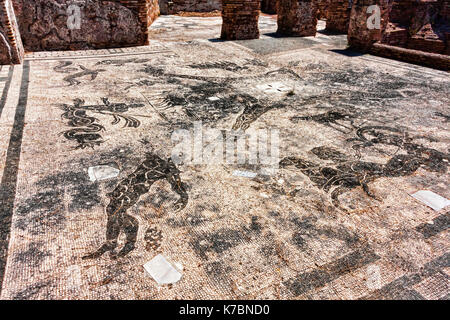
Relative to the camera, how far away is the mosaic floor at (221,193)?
1841mm

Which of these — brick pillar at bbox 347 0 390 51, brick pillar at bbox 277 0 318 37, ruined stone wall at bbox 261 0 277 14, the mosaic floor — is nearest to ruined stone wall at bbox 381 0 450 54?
brick pillar at bbox 277 0 318 37

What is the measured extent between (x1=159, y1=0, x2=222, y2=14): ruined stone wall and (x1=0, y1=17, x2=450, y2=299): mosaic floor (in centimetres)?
874

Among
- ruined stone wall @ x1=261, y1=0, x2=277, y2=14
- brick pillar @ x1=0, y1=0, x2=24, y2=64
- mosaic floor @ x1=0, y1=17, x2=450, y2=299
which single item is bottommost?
mosaic floor @ x1=0, y1=17, x2=450, y2=299

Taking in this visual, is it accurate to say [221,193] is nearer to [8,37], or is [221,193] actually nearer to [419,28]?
[8,37]

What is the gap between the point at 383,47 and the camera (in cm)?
682

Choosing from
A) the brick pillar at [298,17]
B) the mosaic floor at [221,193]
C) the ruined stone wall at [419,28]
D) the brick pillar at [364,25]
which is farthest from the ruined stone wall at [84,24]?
the ruined stone wall at [419,28]

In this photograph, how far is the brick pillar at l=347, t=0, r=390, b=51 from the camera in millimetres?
6879

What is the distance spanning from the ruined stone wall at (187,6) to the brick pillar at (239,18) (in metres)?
5.49

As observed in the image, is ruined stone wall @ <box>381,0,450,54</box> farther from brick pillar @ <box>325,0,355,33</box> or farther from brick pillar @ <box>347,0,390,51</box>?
brick pillar @ <box>347,0,390,51</box>

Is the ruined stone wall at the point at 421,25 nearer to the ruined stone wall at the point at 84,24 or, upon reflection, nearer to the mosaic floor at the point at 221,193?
the mosaic floor at the point at 221,193

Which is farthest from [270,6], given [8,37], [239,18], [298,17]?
[8,37]
